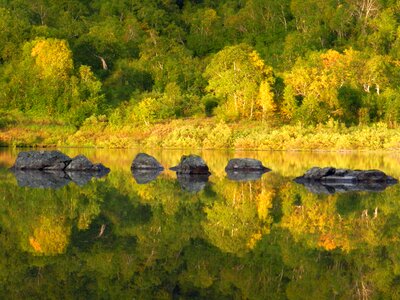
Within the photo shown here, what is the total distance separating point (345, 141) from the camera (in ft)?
157

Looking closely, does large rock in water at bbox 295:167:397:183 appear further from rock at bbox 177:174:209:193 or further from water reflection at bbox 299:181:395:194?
rock at bbox 177:174:209:193

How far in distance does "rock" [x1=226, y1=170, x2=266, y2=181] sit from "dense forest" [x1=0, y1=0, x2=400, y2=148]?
23.0 m

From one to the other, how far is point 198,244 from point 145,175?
15.1m

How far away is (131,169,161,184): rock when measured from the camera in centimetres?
2531

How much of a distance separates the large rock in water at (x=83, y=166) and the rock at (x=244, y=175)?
17.0ft

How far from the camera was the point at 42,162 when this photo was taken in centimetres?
3095

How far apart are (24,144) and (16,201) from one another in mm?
37876

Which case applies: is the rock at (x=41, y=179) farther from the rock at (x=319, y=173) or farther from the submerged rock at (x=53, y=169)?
the rock at (x=319, y=173)

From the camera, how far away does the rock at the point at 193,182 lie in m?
22.5

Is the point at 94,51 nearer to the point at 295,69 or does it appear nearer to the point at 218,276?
the point at 295,69

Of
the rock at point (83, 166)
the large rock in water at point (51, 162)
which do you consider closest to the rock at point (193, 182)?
the rock at point (83, 166)

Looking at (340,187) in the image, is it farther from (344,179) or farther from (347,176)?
(347,176)

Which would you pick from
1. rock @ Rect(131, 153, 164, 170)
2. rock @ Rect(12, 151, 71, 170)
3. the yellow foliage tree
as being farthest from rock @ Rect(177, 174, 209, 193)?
the yellow foliage tree

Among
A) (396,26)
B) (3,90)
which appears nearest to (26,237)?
(3,90)
